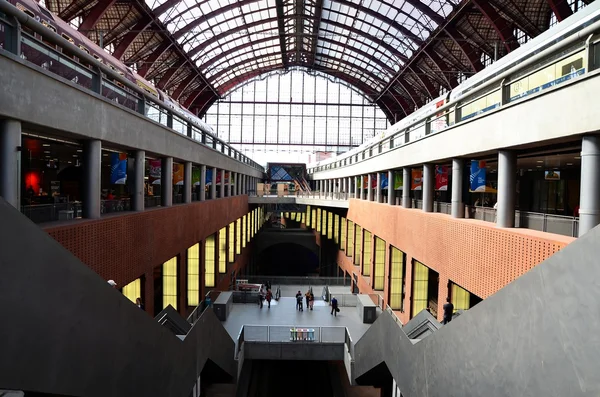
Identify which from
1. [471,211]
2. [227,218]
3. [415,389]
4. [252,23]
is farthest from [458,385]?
[252,23]

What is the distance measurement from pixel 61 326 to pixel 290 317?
16585 millimetres

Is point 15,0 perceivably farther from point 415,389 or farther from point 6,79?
point 415,389

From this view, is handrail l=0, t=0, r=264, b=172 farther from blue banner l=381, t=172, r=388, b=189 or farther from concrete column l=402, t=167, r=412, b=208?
blue banner l=381, t=172, r=388, b=189

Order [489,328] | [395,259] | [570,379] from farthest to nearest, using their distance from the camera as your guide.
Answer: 1. [395,259]
2. [489,328]
3. [570,379]

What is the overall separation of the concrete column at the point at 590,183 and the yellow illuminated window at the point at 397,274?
13.7m

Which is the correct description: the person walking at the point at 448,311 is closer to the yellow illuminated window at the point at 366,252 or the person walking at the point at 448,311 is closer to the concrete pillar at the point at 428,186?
the concrete pillar at the point at 428,186

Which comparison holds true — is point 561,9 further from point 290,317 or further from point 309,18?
point 309,18

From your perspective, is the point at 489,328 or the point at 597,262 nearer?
the point at 597,262

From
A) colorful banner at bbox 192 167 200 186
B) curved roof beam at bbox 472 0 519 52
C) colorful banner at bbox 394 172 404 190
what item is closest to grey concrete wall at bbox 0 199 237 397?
colorful banner at bbox 192 167 200 186

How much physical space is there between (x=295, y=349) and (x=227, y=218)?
1239 cm

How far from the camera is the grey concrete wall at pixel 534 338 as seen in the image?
4.44 m

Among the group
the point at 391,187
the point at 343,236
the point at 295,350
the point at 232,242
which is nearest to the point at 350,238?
the point at 343,236

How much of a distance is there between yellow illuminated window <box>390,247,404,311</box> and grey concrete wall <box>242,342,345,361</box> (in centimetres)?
540

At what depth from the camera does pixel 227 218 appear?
2767 cm
